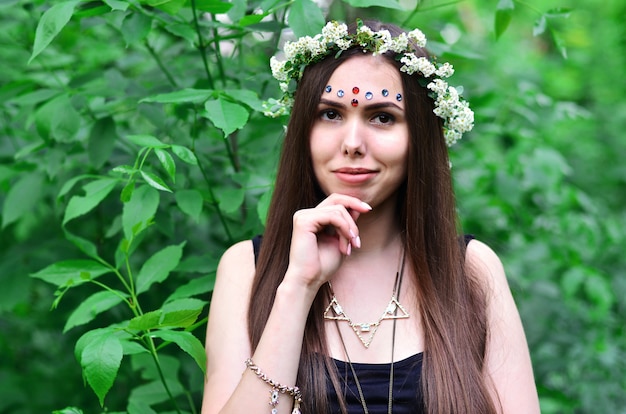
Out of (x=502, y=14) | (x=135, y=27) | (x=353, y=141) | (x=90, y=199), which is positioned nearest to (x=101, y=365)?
(x=90, y=199)

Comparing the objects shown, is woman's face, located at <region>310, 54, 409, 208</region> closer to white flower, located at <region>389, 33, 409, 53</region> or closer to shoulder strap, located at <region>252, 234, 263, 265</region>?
white flower, located at <region>389, 33, 409, 53</region>

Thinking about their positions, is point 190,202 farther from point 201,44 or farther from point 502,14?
point 502,14

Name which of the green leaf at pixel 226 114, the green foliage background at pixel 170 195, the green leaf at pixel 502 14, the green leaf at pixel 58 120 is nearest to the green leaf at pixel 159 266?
the green foliage background at pixel 170 195

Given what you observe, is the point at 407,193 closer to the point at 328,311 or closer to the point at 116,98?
the point at 328,311

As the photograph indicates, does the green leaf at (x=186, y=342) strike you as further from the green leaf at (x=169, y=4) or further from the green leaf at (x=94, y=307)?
the green leaf at (x=169, y=4)

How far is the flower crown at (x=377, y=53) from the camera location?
199 cm

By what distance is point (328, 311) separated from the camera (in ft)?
6.75

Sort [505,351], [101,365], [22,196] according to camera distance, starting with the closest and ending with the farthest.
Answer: [101,365]
[505,351]
[22,196]

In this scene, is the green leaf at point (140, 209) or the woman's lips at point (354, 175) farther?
the green leaf at point (140, 209)

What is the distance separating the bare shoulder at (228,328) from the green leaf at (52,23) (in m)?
0.73

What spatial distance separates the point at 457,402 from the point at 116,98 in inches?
60.7

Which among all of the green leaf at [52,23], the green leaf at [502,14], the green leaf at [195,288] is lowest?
the green leaf at [195,288]

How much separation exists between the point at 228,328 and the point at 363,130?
0.61 metres

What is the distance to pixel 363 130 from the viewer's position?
195cm
